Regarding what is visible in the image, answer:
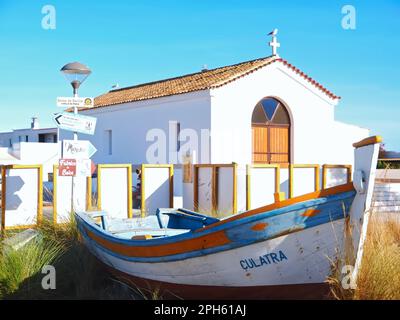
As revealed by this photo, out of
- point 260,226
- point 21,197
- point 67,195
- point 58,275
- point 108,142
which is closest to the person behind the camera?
point 260,226

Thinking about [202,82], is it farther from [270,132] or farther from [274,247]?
[274,247]

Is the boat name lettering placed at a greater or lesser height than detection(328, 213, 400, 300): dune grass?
greater

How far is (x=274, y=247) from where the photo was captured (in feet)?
17.4

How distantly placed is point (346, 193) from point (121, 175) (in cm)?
763

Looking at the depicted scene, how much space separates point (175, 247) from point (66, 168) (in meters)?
4.34

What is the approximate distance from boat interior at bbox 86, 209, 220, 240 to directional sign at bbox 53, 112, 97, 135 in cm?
170

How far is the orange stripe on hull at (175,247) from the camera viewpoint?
554cm

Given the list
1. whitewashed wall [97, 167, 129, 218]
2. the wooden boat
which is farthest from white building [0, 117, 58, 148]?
the wooden boat

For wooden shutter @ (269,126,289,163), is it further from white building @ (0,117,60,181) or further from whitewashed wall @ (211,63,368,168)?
white building @ (0,117,60,181)

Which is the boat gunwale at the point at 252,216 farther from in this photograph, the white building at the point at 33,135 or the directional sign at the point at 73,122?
the white building at the point at 33,135

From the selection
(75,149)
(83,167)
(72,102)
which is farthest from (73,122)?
(83,167)

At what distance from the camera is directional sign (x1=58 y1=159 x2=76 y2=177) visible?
9.45 m

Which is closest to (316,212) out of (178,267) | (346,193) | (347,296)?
(346,193)
